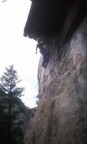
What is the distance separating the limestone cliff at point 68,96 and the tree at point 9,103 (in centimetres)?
1455

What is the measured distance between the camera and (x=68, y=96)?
482cm

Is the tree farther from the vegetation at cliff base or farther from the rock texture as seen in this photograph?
the rock texture

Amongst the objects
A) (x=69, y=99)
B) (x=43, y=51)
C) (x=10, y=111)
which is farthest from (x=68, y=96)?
(x=10, y=111)

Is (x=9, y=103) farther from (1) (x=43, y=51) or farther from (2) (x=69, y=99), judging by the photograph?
(2) (x=69, y=99)

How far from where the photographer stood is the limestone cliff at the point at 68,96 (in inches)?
158

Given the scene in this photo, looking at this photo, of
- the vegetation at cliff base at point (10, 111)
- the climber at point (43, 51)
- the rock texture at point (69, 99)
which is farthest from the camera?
the vegetation at cliff base at point (10, 111)

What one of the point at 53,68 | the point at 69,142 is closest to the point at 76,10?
the point at 53,68

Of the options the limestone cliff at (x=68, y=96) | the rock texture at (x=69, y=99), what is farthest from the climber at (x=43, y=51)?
the rock texture at (x=69, y=99)

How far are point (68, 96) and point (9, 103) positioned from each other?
18.5 m

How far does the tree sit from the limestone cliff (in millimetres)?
14546

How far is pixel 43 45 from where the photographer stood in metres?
8.49

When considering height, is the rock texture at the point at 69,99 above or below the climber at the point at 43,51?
below

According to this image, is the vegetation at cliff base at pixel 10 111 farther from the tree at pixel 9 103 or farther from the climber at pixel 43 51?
the climber at pixel 43 51

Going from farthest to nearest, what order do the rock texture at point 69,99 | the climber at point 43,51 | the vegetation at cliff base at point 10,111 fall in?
1. the vegetation at cliff base at point 10,111
2. the climber at point 43,51
3. the rock texture at point 69,99
